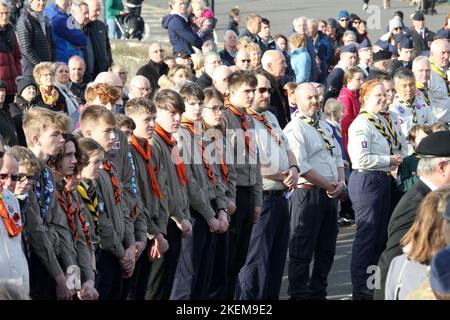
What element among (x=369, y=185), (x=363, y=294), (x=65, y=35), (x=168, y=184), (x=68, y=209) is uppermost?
(x=65, y=35)

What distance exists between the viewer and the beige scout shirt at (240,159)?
10742 mm

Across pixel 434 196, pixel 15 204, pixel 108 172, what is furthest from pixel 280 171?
pixel 434 196

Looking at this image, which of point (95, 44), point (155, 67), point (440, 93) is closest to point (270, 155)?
point (440, 93)

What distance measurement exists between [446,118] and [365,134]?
334 centimetres

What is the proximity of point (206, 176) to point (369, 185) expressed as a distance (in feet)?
6.53

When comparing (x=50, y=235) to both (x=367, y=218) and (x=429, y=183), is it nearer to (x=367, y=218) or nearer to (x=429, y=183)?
(x=429, y=183)

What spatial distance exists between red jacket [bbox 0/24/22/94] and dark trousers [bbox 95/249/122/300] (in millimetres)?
5510

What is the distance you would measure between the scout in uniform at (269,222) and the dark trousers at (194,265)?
82cm

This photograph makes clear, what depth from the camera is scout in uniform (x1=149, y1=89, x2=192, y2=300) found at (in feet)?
31.8

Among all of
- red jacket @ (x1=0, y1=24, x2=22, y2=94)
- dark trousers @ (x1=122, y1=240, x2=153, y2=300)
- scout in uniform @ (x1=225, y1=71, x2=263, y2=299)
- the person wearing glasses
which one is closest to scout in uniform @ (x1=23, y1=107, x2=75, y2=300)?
the person wearing glasses

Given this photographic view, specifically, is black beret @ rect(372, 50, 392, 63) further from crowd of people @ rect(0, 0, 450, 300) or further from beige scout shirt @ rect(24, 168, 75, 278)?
beige scout shirt @ rect(24, 168, 75, 278)

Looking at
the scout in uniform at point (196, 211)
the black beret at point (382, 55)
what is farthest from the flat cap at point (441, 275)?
the black beret at point (382, 55)

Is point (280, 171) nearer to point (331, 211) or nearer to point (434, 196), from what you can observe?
point (331, 211)

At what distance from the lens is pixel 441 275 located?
4863 mm
